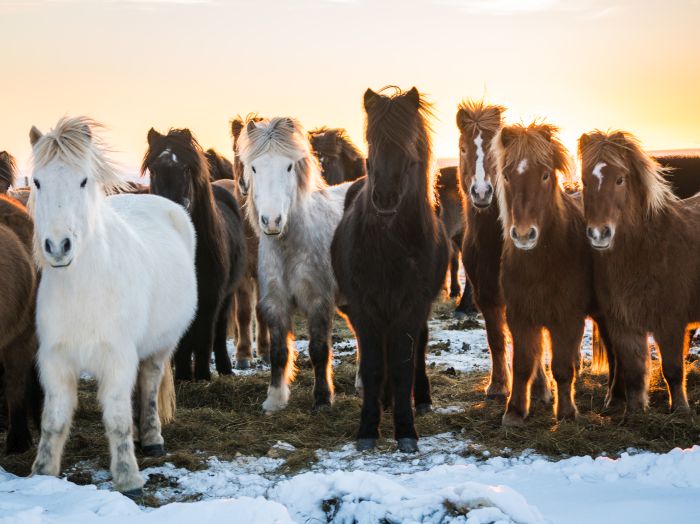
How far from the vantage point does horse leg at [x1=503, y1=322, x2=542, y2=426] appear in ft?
17.9

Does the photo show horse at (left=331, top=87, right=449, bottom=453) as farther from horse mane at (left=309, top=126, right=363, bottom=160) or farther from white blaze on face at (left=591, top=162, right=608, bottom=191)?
horse mane at (left=309, top=126, right=363, bottom=160)

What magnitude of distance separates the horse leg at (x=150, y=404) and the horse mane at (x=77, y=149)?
131 centimetres

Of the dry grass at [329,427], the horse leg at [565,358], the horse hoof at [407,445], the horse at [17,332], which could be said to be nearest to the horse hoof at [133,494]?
the dry grass at [329,427]

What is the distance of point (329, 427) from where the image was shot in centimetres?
563

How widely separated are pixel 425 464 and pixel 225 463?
126 centimetres

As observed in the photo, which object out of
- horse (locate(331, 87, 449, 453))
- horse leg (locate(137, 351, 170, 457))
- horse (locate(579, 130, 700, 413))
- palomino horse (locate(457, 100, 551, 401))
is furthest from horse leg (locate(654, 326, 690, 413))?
horse leg (locate(137, 351, 170, 457))

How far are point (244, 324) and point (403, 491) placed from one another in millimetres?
5472

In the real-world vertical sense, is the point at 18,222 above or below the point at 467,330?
above

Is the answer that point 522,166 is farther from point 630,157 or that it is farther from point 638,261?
point 638,261

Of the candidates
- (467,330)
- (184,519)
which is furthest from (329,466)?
(467,330)

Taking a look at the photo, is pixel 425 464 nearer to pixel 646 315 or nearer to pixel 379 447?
pixel 379 447

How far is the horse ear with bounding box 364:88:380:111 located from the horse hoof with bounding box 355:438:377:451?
2.18m

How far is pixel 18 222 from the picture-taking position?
543cm

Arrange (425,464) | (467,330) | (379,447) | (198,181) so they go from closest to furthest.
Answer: (425,464) → (379,447) → (198,181) → (467,330)
